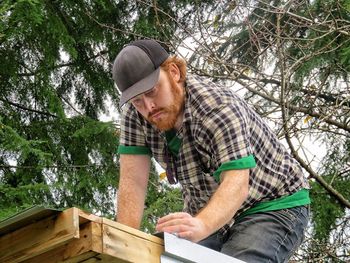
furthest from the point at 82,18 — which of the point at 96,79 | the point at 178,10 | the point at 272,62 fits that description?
the point at 272,62

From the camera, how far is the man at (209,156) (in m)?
2.36

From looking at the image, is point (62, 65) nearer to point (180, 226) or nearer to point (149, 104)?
point (149, 104)

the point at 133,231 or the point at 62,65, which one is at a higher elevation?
the point at 62,65

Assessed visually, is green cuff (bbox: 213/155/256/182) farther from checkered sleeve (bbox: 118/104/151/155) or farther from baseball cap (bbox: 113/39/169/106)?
checkered sleeve (bbox: 118/104/151/155)

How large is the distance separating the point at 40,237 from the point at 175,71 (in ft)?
2.96

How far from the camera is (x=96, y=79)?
6051 mm

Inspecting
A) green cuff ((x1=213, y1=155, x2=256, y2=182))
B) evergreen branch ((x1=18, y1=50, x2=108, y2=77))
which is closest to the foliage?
evergreen branch ((x1=18, y1=50, x2=108, y2=77))

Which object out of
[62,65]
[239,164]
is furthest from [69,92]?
[239,164]

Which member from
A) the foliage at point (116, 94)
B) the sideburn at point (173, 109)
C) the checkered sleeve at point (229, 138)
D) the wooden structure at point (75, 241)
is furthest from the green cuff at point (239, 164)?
the foliage at point (116, 94)

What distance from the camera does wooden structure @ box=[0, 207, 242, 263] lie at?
177 cm

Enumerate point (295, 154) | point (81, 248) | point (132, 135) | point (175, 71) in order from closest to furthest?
point (81, 248)
point (175, 71)
point (132, 135)
point (295, 154)

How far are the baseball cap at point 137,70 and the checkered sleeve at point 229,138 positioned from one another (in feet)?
0.78

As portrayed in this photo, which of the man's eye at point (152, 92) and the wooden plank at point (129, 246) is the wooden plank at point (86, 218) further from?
the man's eye at point (152, 92)

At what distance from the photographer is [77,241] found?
1.81 m
